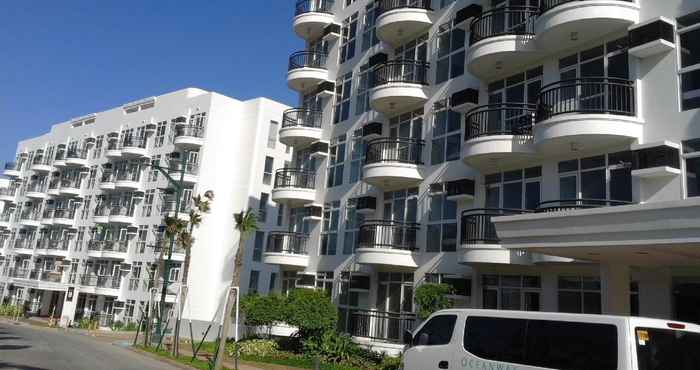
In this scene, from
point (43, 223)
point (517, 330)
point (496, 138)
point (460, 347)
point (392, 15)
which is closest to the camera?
point (517, 330)

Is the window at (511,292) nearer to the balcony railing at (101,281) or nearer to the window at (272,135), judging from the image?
the window at (272,135)

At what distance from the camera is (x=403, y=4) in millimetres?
27844

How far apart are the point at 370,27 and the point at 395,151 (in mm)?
8371

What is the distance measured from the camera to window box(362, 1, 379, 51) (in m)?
31.2

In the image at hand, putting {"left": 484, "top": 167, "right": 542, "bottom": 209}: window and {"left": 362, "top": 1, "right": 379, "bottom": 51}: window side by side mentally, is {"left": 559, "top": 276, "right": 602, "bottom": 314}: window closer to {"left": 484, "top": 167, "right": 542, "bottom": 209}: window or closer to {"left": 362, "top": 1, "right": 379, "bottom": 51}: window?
{"left": 484, "top": 167, "right": 542, "bottom": 209}: window

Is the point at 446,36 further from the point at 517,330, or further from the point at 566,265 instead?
the point at 517,330

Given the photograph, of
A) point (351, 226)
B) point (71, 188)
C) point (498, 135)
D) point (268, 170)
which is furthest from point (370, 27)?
point (71, 188)

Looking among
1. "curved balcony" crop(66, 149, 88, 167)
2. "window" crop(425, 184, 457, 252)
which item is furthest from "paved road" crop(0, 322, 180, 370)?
"curved balcony" crop(66, 149, 88, 167)

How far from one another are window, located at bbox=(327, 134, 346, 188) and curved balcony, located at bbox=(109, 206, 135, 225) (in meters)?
28.2

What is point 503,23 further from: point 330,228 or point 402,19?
point 330,228

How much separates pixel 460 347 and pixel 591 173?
9.08 meters

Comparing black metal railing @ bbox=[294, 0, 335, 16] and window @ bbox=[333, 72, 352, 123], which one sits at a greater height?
black metal railing @ bbox=[294, 0, 335, 16]

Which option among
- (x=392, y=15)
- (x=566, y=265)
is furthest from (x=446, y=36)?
(x=566, y=265)

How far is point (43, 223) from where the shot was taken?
Answer: 6562cm
